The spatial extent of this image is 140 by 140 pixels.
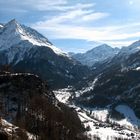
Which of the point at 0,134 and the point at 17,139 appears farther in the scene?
the point at 17,139
